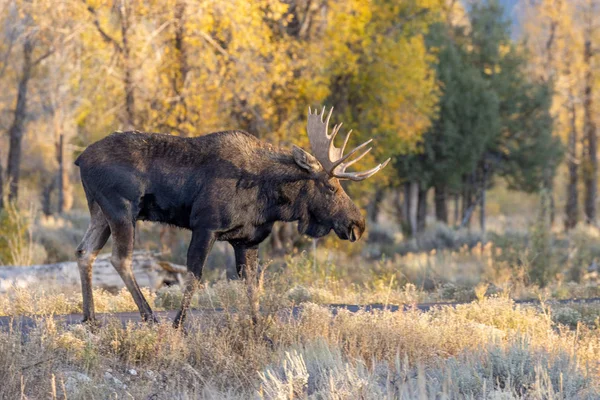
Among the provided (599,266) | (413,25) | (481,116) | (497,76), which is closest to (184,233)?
(413,25)

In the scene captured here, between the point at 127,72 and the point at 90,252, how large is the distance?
32.1 ft

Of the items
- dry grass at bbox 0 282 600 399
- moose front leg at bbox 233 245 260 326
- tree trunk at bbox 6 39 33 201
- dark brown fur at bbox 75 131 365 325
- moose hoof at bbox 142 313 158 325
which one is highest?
tree trunk at bbox 6 39 33 201

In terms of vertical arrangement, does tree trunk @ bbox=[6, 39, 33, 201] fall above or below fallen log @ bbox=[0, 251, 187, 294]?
above

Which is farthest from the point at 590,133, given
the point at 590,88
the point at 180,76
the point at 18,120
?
the point at 18,120

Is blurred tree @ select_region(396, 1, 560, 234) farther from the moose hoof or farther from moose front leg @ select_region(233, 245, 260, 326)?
the moose hoof

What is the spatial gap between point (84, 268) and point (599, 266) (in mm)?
15069

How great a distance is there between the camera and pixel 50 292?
1209 centimetres

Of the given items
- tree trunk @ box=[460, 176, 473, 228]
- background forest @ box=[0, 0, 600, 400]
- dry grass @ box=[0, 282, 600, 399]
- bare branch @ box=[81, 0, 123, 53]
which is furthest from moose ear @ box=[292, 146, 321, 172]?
tree trunk @ box=[460, 176, 473, 228]

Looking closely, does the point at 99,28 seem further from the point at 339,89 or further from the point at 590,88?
the point at 590,88

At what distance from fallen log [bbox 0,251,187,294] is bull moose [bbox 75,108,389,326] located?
3772 mm

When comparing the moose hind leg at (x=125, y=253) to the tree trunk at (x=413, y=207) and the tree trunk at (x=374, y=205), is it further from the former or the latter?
the tree trunk at (x=374, y=205)

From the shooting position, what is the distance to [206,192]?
29.8 ft

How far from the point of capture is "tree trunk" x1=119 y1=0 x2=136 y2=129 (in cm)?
1800

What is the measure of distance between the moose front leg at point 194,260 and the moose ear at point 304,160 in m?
1.26
